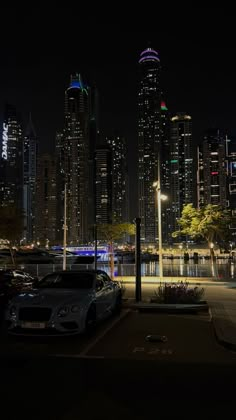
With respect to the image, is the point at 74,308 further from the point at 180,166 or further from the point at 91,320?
the point at 180,166

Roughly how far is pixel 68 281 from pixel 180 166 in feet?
429

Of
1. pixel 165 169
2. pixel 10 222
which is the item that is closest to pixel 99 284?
pixel 10 222

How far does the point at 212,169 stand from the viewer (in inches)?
7052

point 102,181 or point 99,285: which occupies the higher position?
point 102,181

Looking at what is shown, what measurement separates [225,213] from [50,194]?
148 m

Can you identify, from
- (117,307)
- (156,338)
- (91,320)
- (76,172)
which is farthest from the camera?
(76,172)

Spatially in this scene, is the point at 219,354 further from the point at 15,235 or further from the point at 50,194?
the point at 50,194

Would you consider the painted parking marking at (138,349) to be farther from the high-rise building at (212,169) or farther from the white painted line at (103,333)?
the high-rise building at (212,169)

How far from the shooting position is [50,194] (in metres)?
178

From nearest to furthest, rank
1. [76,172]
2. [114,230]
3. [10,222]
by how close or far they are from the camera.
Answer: [114,230], [10,222], [76,172]

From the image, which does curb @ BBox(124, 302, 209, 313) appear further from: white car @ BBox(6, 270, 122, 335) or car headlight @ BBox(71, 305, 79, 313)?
car headlight @ BBox(71, 305, 79, 313)

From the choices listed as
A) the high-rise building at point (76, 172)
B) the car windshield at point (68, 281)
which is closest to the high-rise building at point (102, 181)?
the high-rise building at point (76, 172)

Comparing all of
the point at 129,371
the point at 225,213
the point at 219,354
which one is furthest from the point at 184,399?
the point at 225,213

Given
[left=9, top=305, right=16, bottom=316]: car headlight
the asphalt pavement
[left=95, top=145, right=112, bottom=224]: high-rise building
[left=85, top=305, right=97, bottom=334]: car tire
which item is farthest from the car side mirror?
[left=95, top=145, right=112, bottom=224]: high-rise building
